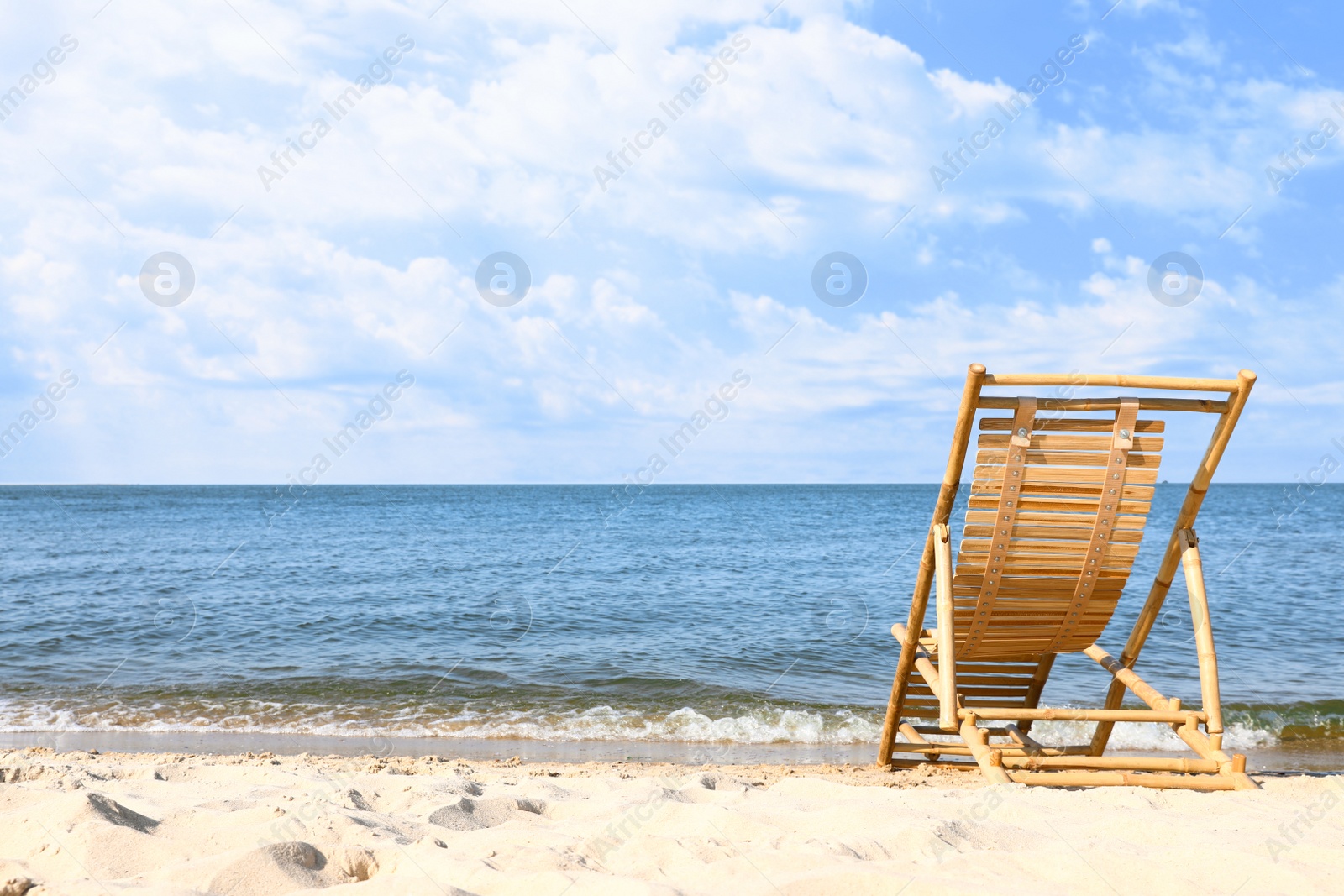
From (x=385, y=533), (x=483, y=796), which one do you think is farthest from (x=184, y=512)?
(x=483, y=796)

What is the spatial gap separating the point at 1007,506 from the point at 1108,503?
496 mm

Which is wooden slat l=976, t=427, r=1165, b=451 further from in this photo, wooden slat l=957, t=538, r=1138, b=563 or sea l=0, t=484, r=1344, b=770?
sea l=0, t=484, r=1344, b=770

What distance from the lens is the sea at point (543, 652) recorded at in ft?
21.8

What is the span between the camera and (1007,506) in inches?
162

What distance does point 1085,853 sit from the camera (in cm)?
274

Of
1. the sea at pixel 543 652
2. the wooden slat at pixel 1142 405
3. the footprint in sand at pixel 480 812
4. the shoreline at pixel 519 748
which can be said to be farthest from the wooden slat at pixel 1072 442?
the sea at pixel 543 652

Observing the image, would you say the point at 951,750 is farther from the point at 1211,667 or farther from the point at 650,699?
the point at 650,699

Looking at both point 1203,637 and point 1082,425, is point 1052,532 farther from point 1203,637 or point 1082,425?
point 1203,637

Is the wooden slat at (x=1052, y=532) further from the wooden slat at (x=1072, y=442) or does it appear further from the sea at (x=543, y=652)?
the sea at (x=543, y=652)

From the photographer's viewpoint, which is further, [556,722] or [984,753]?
[556,722]

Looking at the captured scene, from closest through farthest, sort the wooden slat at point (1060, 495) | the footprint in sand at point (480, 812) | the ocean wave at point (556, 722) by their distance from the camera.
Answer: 1. the footprint in sand at point (480, 812)
2. the wooden slat at point (1060, 495)
3. the ocean wave at point (556, 722)

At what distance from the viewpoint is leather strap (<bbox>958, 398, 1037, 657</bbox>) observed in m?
3.97

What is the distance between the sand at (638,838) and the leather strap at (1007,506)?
974 millimetres

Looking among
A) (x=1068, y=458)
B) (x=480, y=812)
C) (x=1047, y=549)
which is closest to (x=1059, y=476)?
(x=1068, y=458)
